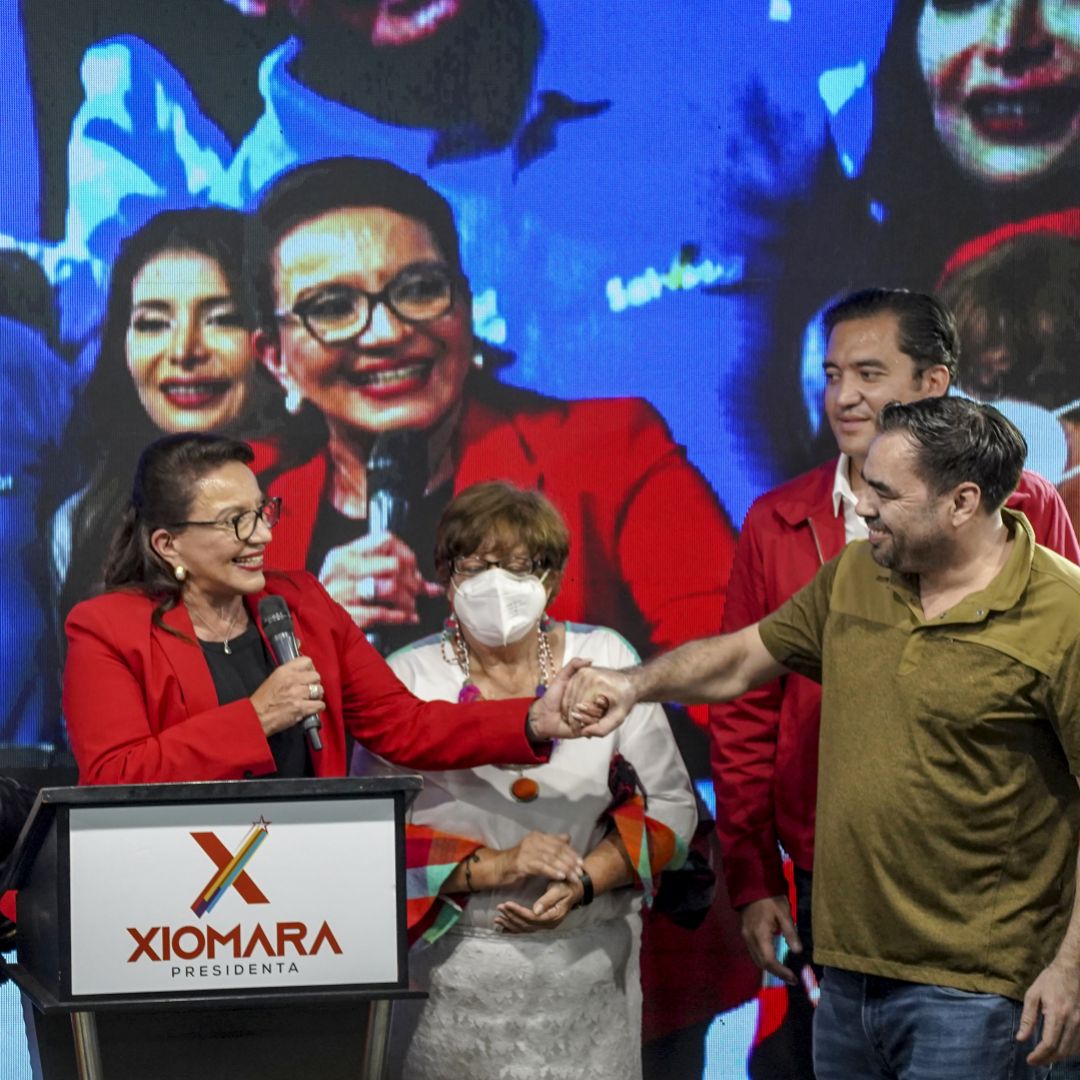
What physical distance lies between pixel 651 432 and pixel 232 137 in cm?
125

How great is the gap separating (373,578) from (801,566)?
108 centimetres

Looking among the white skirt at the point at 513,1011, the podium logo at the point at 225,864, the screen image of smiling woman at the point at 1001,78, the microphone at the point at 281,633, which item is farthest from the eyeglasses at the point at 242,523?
the screen image of smiling woman at the point at 1001,78

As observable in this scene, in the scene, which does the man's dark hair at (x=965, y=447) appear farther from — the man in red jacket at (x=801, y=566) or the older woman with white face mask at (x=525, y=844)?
the older woman with white face mask at (x=525, y=844)

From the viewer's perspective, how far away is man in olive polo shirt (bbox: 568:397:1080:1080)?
2.84 m

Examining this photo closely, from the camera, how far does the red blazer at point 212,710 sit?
3115mm

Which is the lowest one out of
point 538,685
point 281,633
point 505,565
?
point 538,685

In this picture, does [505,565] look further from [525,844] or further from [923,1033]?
[923,1033]

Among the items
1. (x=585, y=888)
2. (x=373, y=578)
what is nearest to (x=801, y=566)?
(x=585, y=888)

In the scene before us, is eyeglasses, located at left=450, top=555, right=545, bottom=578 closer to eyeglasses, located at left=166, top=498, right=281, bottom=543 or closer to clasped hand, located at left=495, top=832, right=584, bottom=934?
eyeglasses, located at left=166, top=498, right=281, bottom=543

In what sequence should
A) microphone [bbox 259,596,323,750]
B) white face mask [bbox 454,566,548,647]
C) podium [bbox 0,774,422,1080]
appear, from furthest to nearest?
Result: white face mask [bbox 454,566,548,647] < microphone [bbox 259,596,323,750] < podium [bbox 0,774,422,1080]

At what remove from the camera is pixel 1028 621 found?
2.87 metres

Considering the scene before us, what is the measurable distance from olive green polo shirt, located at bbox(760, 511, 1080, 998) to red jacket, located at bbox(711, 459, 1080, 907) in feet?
2.53

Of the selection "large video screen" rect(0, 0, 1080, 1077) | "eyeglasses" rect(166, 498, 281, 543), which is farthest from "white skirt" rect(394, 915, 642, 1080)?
"eyeglasses" rect(166, 498, 281, 543)

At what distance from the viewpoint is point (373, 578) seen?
4.20 meters
